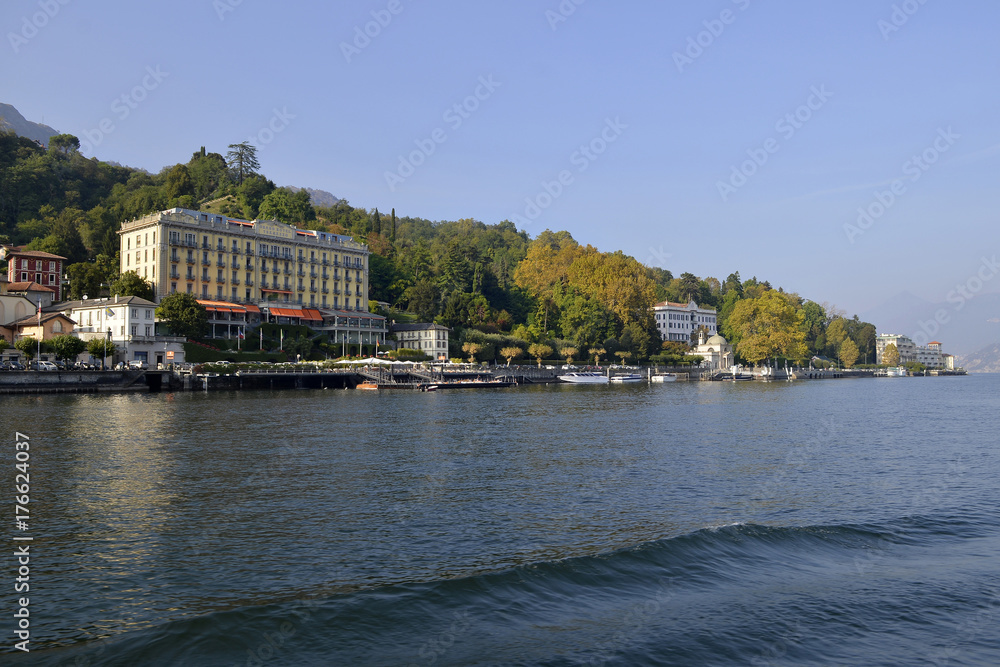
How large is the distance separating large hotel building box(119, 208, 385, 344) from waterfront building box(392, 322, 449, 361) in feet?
10.7

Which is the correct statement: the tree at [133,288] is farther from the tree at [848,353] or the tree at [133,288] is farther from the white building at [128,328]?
the tree at [848,353]

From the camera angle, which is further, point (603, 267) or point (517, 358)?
point (603, 267)

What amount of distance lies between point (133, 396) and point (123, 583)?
53.6m

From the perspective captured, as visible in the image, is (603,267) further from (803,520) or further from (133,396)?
(803,520)

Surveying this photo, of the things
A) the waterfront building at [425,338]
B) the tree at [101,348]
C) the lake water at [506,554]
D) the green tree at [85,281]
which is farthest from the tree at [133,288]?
the lake water at [506,554]

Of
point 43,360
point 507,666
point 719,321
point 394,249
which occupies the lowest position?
point 507,666

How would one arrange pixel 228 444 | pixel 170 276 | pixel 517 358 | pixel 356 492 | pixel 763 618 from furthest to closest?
pixel 517 358
pixel 170 276
pixel 228 444
pixel 356 492
pixel 763 618

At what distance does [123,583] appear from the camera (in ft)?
42.3

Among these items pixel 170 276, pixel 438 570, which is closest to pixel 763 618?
pixel 438 570

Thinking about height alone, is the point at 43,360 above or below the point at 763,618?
above

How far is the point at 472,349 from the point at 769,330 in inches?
2539

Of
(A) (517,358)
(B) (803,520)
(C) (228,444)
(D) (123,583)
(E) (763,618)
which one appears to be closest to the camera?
(E) (763,618)

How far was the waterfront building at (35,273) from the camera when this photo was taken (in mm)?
86938

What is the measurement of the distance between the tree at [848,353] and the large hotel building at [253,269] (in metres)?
139
